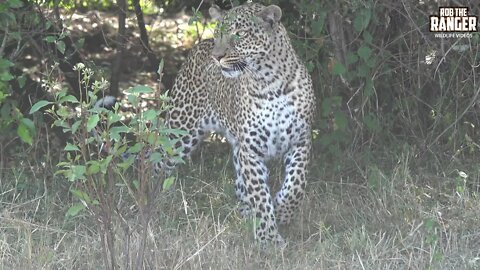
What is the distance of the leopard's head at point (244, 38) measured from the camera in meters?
6.21

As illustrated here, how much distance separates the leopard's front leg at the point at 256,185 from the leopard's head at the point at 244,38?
54 cm

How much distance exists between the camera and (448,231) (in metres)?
5.87

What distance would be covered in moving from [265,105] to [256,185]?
49 centimetres

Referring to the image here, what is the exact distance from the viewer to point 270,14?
629 centimetres

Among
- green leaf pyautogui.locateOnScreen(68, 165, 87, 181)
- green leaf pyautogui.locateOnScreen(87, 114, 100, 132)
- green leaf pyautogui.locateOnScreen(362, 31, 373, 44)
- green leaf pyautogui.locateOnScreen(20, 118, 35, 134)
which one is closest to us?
green leaf pyautogui.locateOnScreen(87, 114, 100, 132)

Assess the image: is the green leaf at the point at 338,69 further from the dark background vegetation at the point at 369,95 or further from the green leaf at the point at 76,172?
the green leaf at the point at 76,172

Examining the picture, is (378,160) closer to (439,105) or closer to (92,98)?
(439,105)

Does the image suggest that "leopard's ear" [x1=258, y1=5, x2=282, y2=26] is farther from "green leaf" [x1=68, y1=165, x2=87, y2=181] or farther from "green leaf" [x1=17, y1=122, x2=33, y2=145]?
"green leaf" [x1=68, y1=165, x2=87, y2=181]

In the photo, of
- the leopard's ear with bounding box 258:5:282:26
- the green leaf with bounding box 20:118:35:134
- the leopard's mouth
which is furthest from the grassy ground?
the leopard's ear with bounding box 258:5:282:26

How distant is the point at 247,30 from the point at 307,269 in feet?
5.27

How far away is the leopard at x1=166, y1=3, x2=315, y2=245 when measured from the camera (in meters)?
6.27

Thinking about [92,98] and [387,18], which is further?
[387,18]

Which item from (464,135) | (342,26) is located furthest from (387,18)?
(464,135)
